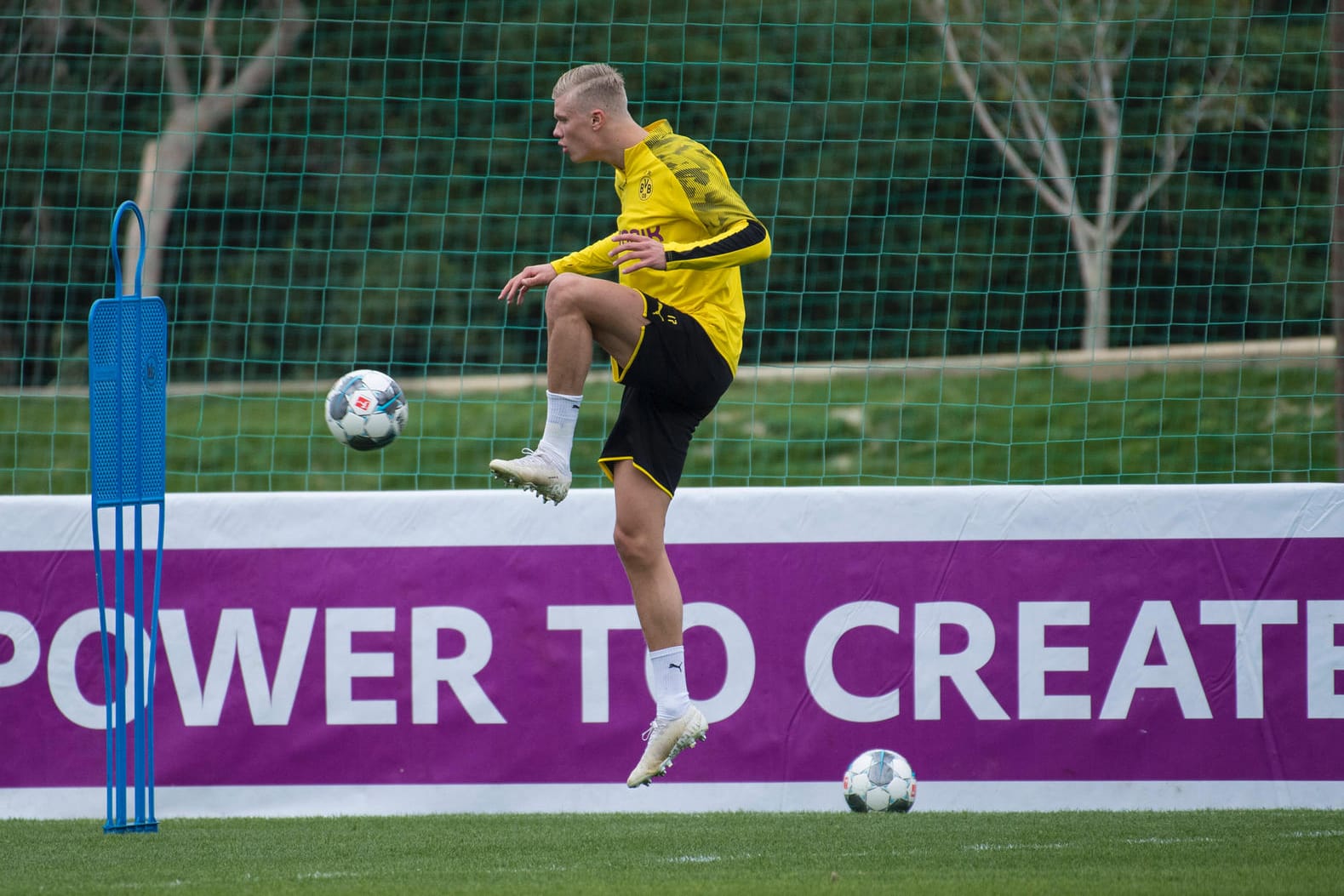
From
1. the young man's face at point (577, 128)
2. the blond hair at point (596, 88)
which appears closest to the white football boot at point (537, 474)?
the young man's face at point (577, 128)

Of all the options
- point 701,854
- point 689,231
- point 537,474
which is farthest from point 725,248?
point 701,854

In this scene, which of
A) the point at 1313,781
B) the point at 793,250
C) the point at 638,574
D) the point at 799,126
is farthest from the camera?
the point at 799,126

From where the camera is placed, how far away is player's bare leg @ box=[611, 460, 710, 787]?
5.04 meters

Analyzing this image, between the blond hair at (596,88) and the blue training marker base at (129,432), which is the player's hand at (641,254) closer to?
the blond hair at (596,88)

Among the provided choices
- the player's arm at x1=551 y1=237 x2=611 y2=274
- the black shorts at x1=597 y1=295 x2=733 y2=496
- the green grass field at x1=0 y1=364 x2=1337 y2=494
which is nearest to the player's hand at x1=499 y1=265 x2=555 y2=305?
the player's arm at x1=551 y1=237 x2=611 y2=274

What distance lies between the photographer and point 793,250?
50.3ft

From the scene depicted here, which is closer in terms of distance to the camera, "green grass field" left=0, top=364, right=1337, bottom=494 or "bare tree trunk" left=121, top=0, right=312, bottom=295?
"green grass field" left=0, top=364, right=1337, bottom=494

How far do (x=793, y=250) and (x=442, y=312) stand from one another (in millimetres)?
3598

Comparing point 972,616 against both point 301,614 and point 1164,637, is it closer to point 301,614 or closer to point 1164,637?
point 1164,637

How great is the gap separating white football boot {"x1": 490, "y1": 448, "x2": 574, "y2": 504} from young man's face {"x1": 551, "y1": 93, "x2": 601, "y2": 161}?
1013 mm

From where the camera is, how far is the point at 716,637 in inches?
258

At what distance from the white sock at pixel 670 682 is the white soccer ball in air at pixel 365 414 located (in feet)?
3.95

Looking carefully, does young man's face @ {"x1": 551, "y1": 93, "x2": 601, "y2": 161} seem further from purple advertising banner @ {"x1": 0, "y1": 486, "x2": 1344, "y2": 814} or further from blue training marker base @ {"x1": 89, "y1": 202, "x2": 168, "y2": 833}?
purple advertising banner @ {"x1": 0, "y1": 486, "x2": 1344, "y2": 814}

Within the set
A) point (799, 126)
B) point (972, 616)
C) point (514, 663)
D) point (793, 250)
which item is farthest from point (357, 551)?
point (799, 126)
